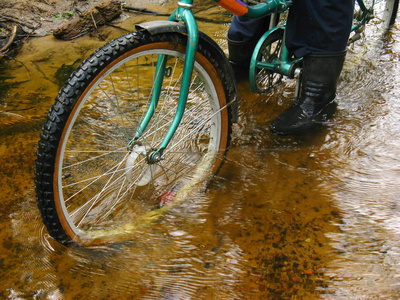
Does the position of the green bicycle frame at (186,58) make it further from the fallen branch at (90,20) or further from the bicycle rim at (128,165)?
the fallen branch at (90,20)

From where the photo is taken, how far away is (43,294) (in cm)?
142

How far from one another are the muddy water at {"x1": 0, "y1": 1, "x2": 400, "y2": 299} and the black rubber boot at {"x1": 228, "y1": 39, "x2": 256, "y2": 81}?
561 millimetres

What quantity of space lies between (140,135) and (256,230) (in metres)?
0.75

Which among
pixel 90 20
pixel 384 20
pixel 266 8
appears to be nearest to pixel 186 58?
pixel 266 8

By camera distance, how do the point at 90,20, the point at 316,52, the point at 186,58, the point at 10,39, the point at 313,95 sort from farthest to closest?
the point at 90,20 → the point at 10,39 → the point at 313,95 → the point at 316,52 → the point at 186,58

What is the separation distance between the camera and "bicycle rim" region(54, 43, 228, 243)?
1547mm

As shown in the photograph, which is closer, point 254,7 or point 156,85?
point 156,85

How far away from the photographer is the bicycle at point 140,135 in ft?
4.44

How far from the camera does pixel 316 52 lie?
2.20 m

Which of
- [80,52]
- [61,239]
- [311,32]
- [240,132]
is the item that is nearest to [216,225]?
[61,239]

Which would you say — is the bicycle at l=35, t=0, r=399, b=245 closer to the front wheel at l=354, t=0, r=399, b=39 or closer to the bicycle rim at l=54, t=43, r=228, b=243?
the bicycle rim at l=54, t=43, r=228, b=243

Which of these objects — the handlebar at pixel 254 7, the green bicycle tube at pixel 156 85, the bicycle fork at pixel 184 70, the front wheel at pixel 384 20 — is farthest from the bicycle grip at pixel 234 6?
the front wheel at pixel 384 20

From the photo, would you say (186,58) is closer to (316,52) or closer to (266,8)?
(266,8)

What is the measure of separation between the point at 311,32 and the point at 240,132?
2.66ft
